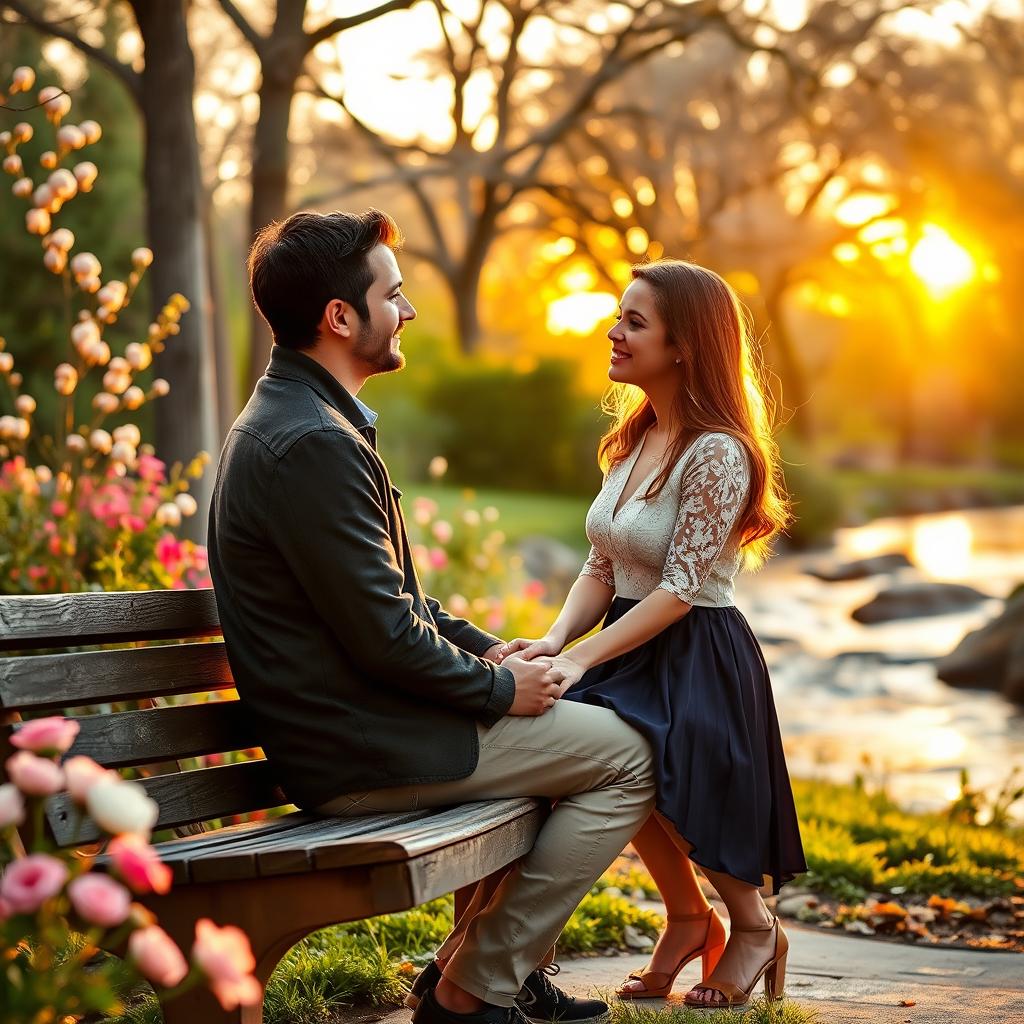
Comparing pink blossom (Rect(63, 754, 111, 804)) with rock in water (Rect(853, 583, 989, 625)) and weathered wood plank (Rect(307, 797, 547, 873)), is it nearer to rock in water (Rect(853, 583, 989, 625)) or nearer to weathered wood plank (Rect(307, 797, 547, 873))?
weathered wood plank (Rect(307, 797, 547, 873))

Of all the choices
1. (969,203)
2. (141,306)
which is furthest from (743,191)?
(141,306)

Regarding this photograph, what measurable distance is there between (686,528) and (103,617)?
4.51ft

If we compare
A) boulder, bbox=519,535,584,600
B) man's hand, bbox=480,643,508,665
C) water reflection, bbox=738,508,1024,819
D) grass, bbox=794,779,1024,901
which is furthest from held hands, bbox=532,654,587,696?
boulder, bbox=519,535,584,600

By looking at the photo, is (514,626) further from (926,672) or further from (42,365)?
(42,365)

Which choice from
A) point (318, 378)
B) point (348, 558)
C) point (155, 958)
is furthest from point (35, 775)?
point (318, 378)

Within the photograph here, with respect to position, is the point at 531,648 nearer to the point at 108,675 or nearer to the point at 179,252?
the point at 108,675

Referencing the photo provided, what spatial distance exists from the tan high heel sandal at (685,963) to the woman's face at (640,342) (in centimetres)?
136

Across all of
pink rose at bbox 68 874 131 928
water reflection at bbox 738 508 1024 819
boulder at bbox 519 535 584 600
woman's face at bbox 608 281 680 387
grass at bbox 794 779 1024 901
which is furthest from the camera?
boulder at bbox 519 535 584 600

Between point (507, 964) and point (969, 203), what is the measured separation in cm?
2497

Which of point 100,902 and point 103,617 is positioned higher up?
point 103,617

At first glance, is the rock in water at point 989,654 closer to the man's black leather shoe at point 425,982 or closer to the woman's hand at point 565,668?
the woman's hand at point 565,668

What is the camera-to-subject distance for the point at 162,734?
9.68 feet

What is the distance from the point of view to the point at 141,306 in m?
13.9

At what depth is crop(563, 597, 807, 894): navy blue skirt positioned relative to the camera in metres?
3.26
